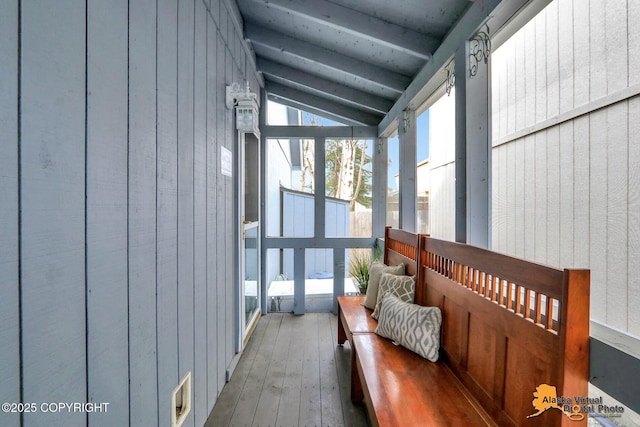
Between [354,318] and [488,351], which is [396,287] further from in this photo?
[488,351]

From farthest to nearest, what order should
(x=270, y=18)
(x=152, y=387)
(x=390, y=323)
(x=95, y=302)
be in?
(x=270, y=18) < (x=390, y=323) < (x=152, y=387) < (x=95, y=302)

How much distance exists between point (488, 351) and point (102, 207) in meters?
1.53

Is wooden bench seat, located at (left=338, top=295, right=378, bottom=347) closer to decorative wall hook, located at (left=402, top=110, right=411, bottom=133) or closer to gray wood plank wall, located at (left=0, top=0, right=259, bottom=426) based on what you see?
gray wood plank wall, located at (left=0, top=0, right=259, bottom=426)

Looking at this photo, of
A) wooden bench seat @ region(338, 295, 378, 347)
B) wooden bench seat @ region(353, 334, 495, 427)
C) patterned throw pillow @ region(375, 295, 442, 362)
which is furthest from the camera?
wooden bench seat @ region(338, 295, 378, 347)

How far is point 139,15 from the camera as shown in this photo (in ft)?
3.53

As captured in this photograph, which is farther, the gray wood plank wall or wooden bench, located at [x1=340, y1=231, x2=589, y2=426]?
wooden bench, located at [x1=340, y1=231, x2=589, y2=426]

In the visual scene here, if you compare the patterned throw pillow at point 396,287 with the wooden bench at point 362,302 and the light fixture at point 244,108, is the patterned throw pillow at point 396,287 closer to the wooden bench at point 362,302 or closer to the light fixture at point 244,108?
the wooden bench at point 362,302

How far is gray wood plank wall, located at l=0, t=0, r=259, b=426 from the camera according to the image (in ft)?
2.16

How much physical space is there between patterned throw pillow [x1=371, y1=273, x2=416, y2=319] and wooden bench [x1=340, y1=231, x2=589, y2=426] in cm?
23

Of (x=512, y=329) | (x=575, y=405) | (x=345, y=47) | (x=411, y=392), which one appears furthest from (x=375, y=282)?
(x=345, y=47)

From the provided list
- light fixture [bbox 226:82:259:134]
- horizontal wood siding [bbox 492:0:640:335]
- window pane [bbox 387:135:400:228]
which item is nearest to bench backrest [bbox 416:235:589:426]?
horizontal wood siding [bbox 492:0:640:335]
